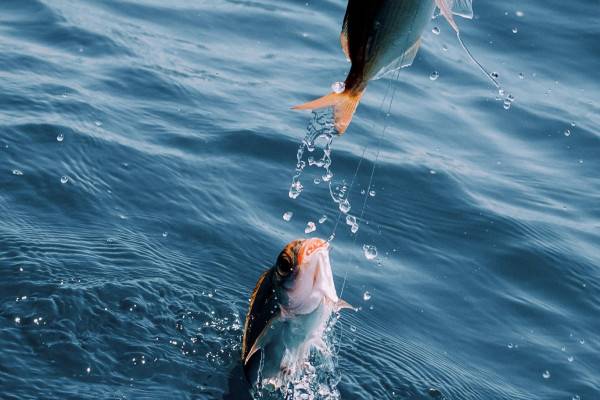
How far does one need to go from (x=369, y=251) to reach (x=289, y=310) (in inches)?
92.1

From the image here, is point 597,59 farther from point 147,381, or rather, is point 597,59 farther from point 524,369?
point 147,381

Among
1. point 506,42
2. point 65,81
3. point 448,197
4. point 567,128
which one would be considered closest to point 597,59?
point 506,42

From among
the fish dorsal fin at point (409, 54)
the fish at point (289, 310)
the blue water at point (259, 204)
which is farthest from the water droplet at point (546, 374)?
the fish dorsal fin at point (409, 54)

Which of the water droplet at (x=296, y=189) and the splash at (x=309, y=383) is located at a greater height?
the splash at (x=309, y=383)

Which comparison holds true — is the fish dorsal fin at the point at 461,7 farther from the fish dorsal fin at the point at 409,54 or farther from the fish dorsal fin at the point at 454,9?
the fish dorsal fin at the point at 409,54

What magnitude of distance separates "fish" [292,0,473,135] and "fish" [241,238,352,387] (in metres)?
1.54

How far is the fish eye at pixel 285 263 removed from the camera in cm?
482

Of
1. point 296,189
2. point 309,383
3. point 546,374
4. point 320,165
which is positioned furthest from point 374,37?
point 296,189

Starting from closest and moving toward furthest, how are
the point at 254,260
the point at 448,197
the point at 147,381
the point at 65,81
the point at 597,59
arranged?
the point at 147,381, the point at 254,260, the point at 448,197, the point at 65,81, the point at 597,59

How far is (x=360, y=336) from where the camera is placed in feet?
20.2

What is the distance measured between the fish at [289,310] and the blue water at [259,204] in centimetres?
30

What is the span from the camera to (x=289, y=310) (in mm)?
4883

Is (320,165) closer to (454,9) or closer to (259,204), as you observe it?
(259,204)

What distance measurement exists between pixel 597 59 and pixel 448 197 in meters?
4.49
